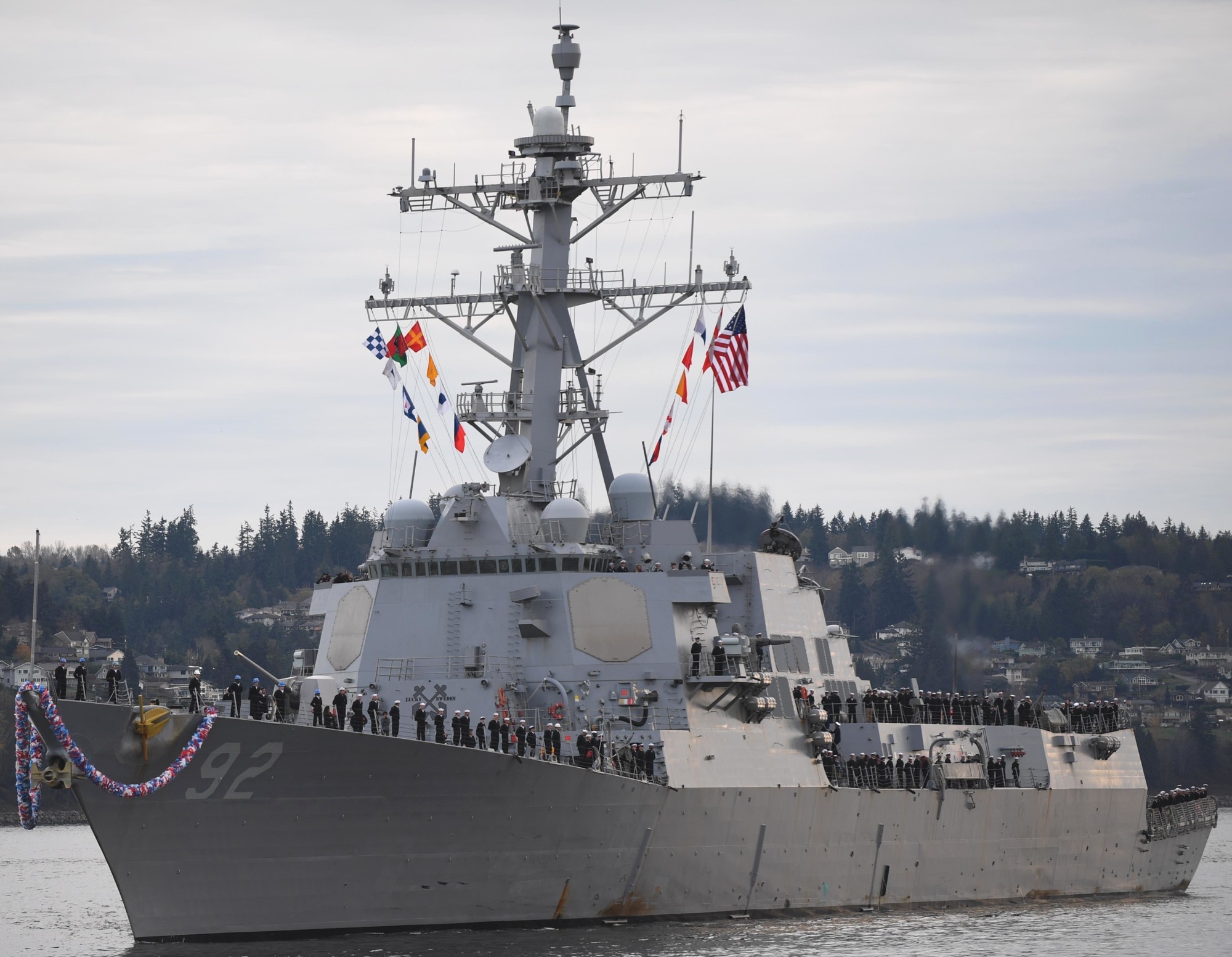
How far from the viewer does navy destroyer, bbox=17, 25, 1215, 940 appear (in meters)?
24.5

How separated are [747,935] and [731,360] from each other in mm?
9871

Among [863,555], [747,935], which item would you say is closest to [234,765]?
[747,935]

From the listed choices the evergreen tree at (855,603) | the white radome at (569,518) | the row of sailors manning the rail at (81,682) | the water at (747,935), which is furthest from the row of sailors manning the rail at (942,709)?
the evergreen tree at (855,603)

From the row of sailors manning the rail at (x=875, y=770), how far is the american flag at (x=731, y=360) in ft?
21.0

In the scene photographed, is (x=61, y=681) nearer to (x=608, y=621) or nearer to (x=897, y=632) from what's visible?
(x=608, y=621)

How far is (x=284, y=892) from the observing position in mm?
24562

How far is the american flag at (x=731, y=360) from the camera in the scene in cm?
3203

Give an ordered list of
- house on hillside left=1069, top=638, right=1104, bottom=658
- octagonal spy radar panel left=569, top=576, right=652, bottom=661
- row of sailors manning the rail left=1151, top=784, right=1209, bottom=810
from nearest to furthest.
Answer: octagonal spy radar panel left=569, top=576, right=652, bottom=661
row of sailors manning the rail left=1151, top=784, right=1209, bottom=810
house on hillside left=1069, top=638, right=1104, bottom=658

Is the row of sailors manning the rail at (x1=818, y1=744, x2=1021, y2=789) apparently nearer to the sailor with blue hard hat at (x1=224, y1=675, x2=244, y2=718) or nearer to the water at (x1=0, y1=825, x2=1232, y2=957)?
the water at (x1=0, y1=825, x2=1232, y2=957)

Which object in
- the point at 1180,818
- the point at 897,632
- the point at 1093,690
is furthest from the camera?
the point at 1093,690

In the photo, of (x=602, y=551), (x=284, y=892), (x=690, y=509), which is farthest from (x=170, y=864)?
(x=690, y=509)

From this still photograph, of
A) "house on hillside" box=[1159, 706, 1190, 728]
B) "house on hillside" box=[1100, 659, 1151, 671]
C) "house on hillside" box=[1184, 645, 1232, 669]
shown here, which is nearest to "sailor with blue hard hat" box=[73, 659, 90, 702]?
"house on hillside" box=[1100, 659, 1151, 671]

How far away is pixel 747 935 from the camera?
27281mm

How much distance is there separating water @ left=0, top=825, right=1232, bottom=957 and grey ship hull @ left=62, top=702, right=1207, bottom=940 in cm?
34
